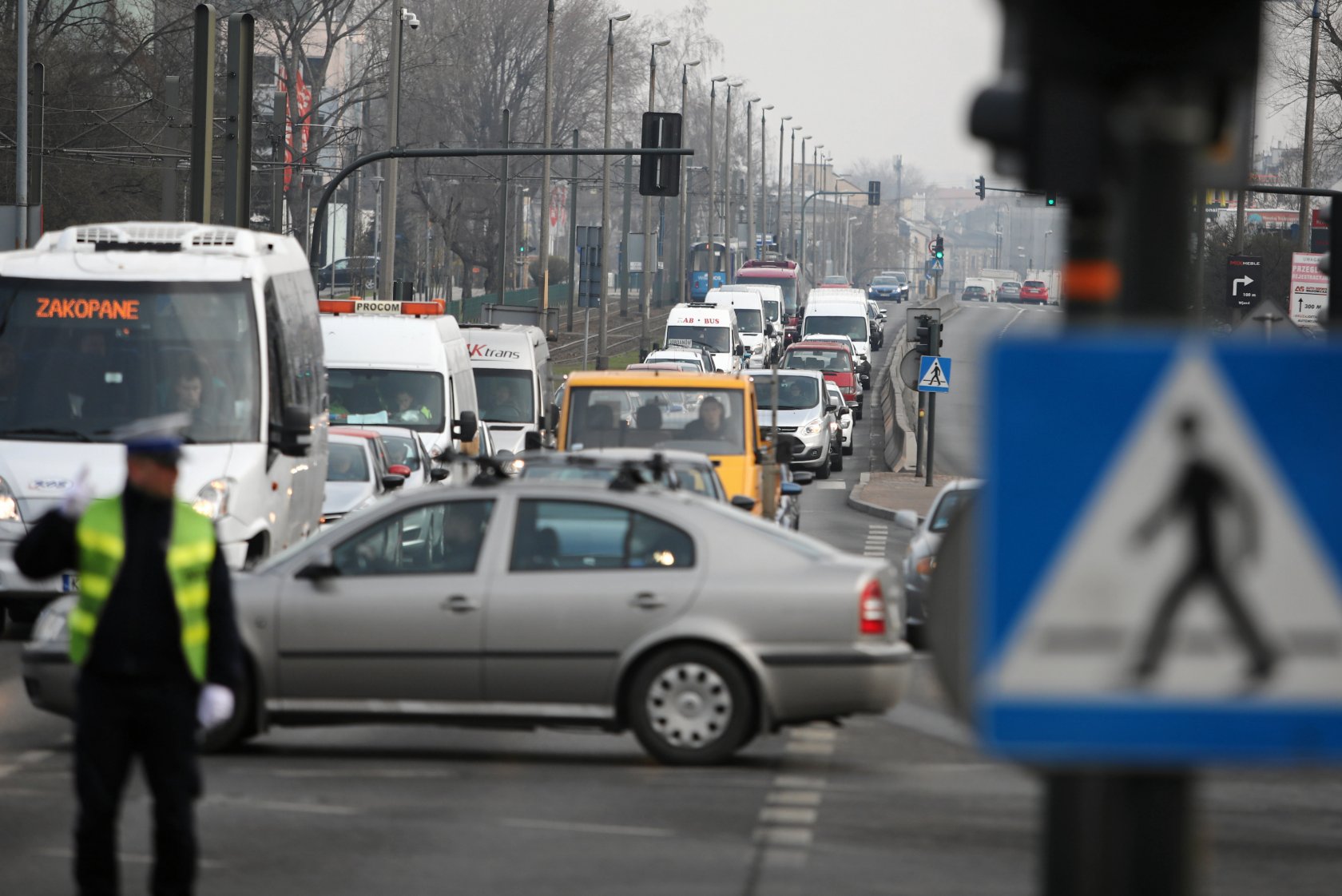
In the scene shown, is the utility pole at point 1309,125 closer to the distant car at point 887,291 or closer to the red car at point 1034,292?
the distant car at point 887,291

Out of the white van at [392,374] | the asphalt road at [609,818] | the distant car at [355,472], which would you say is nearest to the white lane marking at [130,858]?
the asphalt road at [609,818]

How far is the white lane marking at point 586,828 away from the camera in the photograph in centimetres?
911

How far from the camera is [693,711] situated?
35.7 ft

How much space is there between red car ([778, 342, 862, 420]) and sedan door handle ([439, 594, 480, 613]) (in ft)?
141

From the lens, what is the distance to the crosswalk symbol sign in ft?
114

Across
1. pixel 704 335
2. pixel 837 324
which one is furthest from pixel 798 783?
pixel 837 324

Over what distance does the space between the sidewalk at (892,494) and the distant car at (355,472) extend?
11.2m

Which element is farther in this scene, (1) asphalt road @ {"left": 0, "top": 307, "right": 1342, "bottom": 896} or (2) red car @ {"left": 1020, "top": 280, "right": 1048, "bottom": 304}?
(2) red car @ {"left": 1020, "top": 280, "right": 1048, "bottom": 304}

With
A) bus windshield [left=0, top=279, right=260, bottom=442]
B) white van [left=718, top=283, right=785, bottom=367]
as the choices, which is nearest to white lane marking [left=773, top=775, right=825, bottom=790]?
bus windshield [left=0, top=279, right=260, bottom=442]

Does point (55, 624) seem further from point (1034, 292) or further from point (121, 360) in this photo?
point (1034, 292)

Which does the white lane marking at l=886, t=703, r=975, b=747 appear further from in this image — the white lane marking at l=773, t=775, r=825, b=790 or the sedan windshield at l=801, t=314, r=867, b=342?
the sedan windshield at l=801, t=314, r=867, b=342

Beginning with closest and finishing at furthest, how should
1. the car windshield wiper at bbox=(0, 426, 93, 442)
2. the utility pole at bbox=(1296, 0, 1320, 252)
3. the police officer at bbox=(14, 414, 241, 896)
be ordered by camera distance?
1. the police officer at bbox=(14, 414, 241, 896)
2. the car windshield wiper at bbox=(0, 426, 93, 442)
3. the utility pole at bbox=(1296, 0, 1320, 252)

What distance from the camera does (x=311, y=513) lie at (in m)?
18.7

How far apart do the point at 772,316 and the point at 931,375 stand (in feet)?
138
